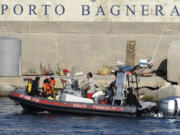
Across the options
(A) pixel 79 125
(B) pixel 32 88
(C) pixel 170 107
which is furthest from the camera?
(B) pixel 32 88

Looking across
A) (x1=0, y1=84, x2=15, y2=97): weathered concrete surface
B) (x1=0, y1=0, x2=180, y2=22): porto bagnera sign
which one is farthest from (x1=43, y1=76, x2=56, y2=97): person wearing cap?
(x1=0, y1=0, x2=180, y2=22): porto bagnera sign

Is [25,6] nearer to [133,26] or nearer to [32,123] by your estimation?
[133,26]

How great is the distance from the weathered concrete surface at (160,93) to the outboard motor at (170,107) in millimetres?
3720

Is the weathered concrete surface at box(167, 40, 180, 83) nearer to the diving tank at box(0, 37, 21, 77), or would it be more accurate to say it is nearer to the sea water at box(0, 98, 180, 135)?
the diving tank at box(0, 37, 21, 77)

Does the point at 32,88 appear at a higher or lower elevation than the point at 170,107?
higher

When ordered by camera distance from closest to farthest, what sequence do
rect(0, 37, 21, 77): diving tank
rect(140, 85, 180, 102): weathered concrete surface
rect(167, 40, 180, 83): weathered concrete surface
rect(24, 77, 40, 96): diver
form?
1. rect(24, 77, 40, 96): diver
2. rect(140, 85, 180, 102): weathered concrete surface
3. rect(167, 40, 180, 83): weathered concrete surface
4. rect(0, 37, 21, 77): diving tank

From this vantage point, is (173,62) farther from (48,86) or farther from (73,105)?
(73,105)

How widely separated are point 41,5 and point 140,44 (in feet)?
17.2

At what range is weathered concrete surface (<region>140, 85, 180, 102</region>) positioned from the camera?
3403 cm

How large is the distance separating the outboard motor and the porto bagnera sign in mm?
11076

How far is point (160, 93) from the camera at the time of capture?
114 ft

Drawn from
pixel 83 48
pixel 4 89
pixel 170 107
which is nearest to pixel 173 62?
pixel 83 48

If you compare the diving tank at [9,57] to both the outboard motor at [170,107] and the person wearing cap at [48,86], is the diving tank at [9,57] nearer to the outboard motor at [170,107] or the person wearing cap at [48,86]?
the person wearing cap at [48,86]

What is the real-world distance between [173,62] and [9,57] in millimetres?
7505
